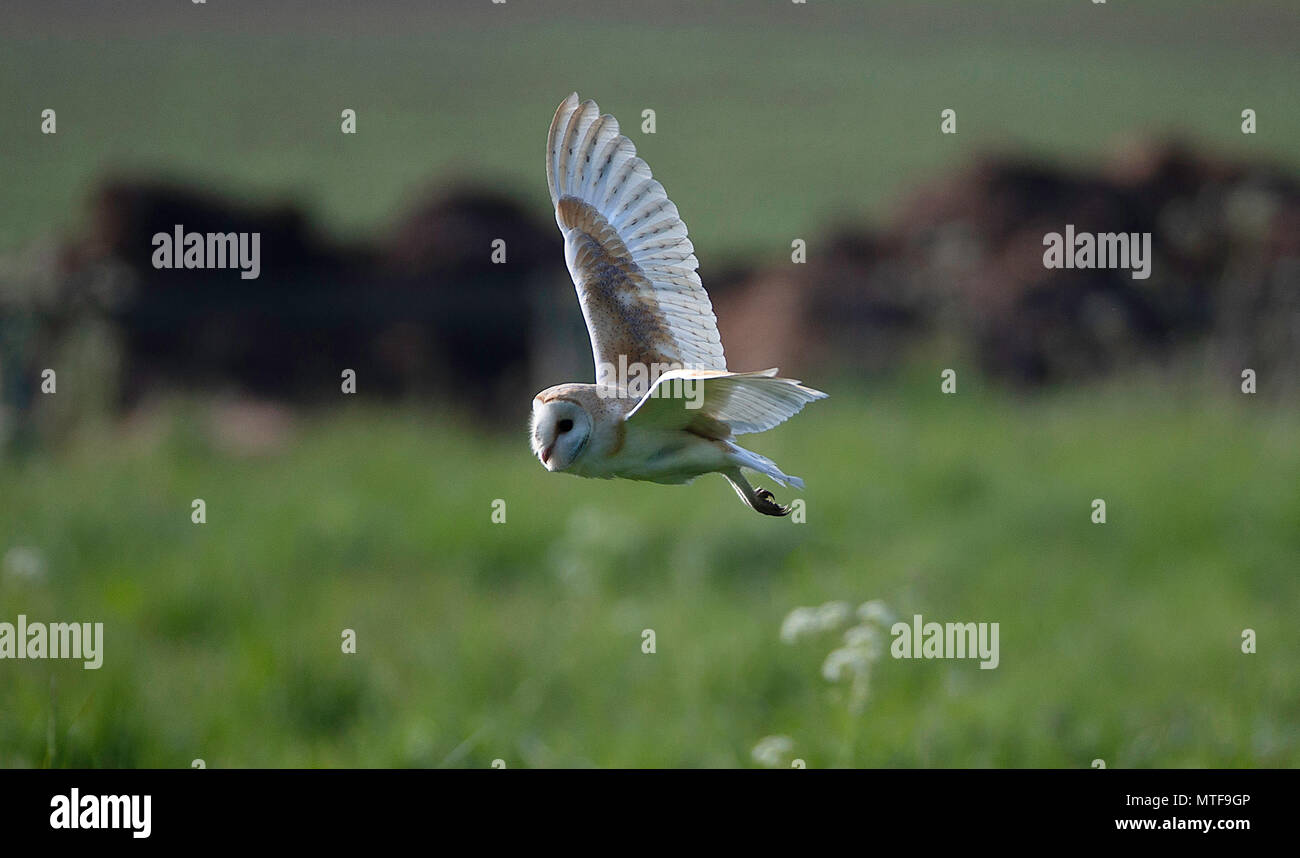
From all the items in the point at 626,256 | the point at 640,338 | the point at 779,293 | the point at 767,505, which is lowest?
the point at 767,505

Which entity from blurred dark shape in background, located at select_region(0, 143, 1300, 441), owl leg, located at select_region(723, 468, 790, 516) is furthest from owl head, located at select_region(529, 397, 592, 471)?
blurred dark shape in background, located at select_region(0, 143, 1300, 441)

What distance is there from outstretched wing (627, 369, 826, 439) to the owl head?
0.35 ft

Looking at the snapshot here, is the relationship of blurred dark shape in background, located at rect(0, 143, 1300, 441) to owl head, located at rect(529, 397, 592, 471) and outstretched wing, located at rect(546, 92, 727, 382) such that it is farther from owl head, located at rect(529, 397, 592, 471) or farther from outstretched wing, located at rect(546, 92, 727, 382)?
owl head, located at rect(529, 397, 592, 471)

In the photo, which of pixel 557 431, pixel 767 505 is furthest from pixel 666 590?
pixel 557 431

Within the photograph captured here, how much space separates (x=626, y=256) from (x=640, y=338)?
0.75ft

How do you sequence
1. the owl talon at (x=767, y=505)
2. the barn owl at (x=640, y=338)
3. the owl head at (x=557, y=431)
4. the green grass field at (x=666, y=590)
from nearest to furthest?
the owl head at (x=557, y=431), the barn owl at (x=640, y=338), the owl talon at (x=767, y=505), the green grass field at (x=666, y=590)

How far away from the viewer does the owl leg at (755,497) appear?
9.60 feet

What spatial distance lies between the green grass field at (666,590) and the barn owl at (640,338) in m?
1.91

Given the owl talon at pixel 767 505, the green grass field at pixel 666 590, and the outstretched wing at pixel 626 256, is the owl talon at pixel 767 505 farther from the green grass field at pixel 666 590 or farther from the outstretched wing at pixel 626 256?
the green grass field at pixel 666 590

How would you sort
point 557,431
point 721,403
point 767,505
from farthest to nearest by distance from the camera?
1. point 767,505
2. point 721,403
3. point 557,431

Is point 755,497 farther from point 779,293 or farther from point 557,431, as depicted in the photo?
point 779,293

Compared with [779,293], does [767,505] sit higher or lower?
lower

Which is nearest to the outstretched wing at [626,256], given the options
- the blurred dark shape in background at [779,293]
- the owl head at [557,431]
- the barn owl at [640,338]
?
the barn owl at [640,338]

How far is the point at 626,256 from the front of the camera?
127 inches
